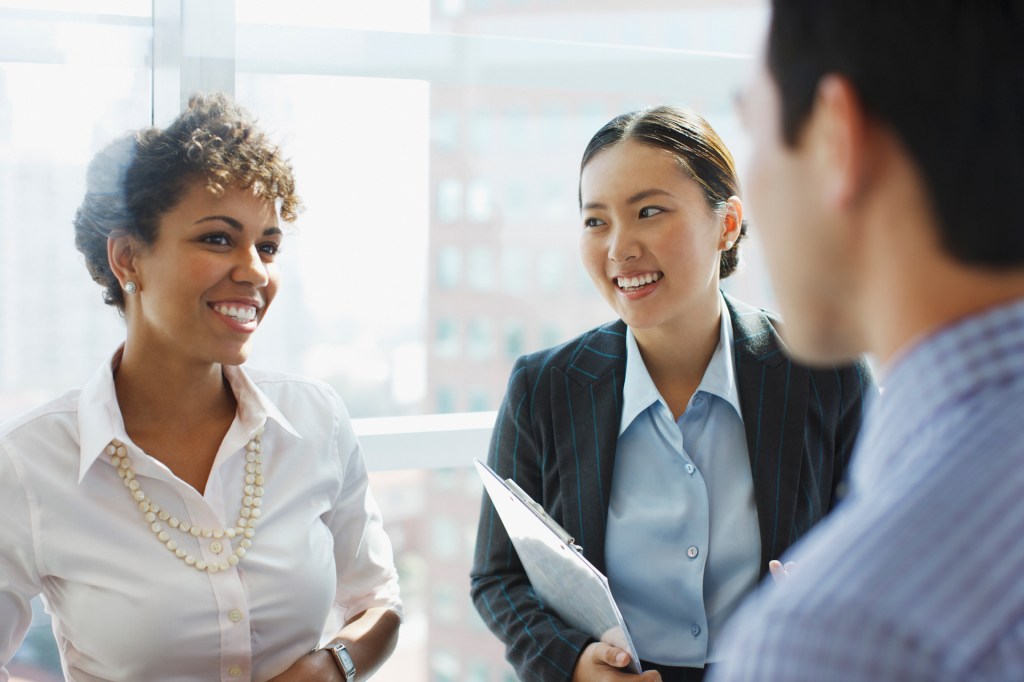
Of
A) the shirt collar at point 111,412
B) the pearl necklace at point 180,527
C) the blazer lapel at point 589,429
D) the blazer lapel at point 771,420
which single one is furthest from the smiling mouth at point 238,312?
the blazer lapel at point 771,420

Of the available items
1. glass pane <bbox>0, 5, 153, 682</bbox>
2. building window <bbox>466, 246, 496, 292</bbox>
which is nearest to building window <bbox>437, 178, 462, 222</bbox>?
building window <bbox>466, 246, 496, 292</bbox>

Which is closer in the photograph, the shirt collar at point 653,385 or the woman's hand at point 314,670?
the woman's hand at point 314,670

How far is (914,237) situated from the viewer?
0.65 meters

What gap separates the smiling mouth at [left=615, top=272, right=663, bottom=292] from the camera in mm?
1929

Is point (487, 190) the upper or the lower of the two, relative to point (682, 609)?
upper

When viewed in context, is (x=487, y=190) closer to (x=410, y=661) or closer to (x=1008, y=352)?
(x=410, y=661)

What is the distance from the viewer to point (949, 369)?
63 centimetres

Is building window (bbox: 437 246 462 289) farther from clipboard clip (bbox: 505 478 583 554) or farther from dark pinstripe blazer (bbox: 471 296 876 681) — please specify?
clipboard clip (bbox: 505 478 583 554)

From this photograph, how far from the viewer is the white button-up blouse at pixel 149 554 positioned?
1615 mm

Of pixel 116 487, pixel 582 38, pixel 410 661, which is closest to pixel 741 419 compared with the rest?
pixel 116 487

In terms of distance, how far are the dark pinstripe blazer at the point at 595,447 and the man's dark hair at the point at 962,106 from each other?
1.28m

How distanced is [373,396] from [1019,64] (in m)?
2.36

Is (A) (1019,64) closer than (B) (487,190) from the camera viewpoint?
Yes

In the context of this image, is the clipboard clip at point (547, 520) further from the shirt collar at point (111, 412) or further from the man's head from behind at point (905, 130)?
the man's head from behind at point (905, 130)
